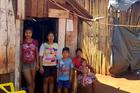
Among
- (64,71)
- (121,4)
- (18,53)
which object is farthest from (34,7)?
(121,4)

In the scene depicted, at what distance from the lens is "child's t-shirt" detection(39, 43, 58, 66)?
8962mm

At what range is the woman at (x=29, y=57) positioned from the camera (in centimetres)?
854

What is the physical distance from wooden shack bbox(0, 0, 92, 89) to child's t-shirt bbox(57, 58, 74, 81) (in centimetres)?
55

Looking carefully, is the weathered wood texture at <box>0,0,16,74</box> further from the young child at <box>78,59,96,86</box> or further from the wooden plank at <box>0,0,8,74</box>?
the young child at <box>78,59,96,86</box>

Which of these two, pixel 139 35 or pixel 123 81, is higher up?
pixel 139 35

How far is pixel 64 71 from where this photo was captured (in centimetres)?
916

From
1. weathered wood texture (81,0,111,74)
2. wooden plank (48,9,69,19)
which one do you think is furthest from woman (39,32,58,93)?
weathered wood texture (81,0,111,74)

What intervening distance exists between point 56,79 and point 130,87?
3385 millimetres

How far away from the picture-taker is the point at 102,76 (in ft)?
46.2

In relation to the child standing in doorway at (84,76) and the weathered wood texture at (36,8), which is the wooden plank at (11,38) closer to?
the weathered wood texture at (36,8)

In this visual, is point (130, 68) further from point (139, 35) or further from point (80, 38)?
point (80, 38)

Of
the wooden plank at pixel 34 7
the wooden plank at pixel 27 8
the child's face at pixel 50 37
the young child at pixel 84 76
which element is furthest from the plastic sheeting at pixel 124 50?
the wooden plank at pixel 27 8

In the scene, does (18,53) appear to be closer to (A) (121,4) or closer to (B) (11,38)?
(B) (11,38)

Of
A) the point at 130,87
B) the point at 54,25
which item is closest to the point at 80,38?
the point at 54,25
